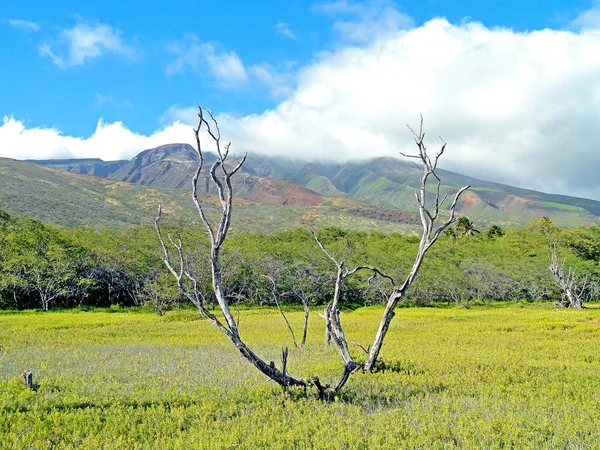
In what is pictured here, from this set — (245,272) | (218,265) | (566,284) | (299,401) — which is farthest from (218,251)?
(245,272)

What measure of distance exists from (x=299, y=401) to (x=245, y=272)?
2448 inches

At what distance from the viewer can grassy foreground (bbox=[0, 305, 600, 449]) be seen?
8.99 meters

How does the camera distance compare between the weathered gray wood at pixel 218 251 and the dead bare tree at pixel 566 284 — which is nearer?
the weathered gray wood at pixel 218 251

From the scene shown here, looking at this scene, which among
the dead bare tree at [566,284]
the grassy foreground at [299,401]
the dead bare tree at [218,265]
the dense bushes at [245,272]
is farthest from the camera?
the dense bushes at [245,272]

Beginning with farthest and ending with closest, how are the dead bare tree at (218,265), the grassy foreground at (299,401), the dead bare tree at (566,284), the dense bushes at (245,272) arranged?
the dense bushes at (245,272)
the dead bare tree at (566,284)
the dead bare tree at (218,265)
the grassy foreground at (299,401)

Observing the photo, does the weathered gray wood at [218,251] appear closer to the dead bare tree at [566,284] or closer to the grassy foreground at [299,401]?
the grassy foreground at [299,401]

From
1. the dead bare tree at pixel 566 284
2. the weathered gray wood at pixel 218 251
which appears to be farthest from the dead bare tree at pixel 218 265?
the dead bare tree at pixel 566 284

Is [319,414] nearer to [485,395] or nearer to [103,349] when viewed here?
[485,395]

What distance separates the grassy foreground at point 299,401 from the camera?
8992mm

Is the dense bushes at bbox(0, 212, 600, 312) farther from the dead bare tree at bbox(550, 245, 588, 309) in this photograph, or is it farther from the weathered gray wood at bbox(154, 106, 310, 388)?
the weathered gray wood at bbox(154, 106, 310, 388)

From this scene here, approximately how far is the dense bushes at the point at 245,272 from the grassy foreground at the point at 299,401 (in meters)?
38.1

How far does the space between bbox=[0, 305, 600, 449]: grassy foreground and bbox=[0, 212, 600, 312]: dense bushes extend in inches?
1499

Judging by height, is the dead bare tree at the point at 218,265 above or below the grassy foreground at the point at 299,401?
above

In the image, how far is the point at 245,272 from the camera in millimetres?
73125
